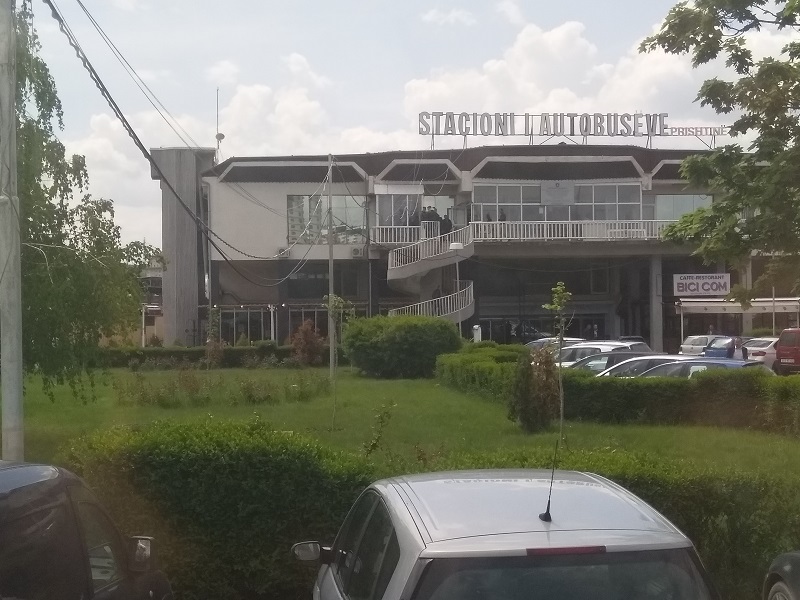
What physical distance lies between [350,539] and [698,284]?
4484 cm

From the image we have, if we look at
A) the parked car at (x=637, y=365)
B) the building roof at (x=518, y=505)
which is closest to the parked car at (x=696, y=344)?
the parked car at (x=637, y=365)

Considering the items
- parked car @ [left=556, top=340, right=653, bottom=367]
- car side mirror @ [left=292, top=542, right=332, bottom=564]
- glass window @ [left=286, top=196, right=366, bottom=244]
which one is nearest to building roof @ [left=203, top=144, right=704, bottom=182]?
glass window @ [left=286, top=196, right=366, bottom=244]

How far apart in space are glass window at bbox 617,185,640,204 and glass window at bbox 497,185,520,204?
516 cm

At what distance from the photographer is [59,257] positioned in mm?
13477

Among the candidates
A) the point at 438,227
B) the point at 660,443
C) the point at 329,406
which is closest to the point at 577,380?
the point at 660,443

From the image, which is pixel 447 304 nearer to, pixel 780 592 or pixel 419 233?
pixel 419 233

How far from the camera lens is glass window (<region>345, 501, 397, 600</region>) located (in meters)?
4.18

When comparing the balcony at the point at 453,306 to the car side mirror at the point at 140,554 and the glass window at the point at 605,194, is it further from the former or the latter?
the car side mirror at the point at 140,554

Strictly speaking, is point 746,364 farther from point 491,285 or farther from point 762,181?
point 491,285

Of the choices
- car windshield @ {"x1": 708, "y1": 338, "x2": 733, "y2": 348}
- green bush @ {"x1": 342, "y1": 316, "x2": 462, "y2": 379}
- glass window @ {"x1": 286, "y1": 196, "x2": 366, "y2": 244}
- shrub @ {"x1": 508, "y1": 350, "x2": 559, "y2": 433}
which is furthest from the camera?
glass window @ {"x1": 286, "y1": 196, "x2": 366, "y2": 244}

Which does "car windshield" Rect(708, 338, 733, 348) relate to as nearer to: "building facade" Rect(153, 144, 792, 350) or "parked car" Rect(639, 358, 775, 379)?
"building facade" Rect(153, 144, 792, 350)

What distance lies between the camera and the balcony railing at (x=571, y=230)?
44.9 m

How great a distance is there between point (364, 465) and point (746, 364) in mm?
17207

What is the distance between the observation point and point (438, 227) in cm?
4856
